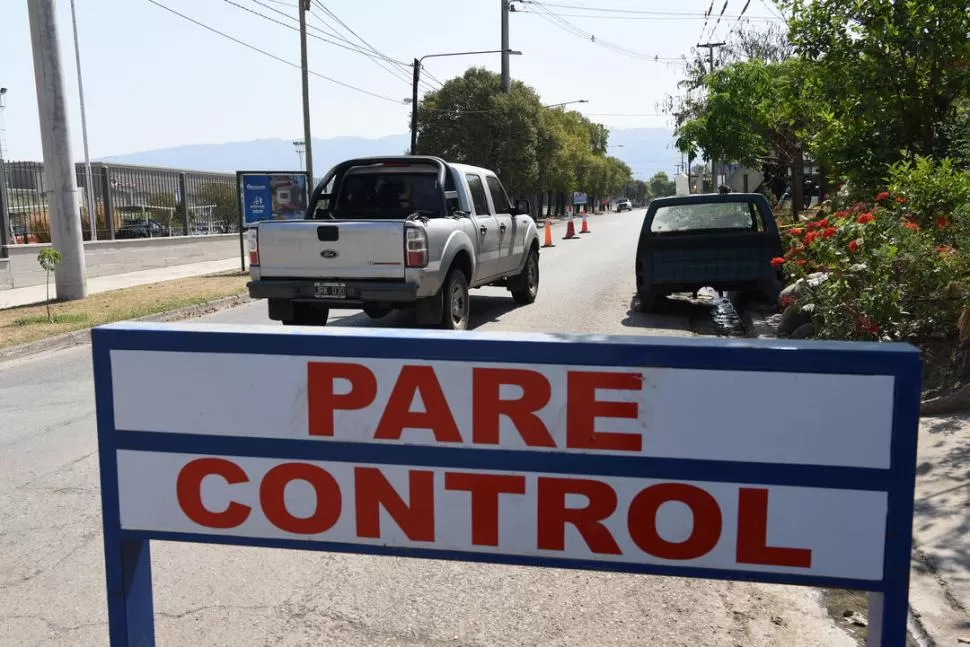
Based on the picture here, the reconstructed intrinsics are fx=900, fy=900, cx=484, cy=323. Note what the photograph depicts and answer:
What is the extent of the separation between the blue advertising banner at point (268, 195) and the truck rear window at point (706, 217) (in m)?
10.4

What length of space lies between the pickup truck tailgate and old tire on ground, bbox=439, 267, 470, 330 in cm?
86

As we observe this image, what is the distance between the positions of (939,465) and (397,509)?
4160mm

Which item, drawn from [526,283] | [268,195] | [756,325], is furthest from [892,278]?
[268,195]

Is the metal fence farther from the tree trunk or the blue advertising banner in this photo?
the tree trunk

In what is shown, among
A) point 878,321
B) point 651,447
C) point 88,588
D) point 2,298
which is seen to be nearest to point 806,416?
point 651,447

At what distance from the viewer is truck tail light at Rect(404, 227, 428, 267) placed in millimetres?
9523

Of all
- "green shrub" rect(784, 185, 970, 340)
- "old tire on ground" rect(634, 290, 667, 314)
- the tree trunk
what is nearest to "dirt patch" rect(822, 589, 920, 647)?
"green shrub" rect(784, 185, 970, 340)

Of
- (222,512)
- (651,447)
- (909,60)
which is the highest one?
(909,60)

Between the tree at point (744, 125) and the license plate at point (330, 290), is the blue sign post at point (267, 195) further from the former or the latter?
the license plate at point (330, 290)

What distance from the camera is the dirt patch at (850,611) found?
376 cm

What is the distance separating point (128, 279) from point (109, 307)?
252 inches

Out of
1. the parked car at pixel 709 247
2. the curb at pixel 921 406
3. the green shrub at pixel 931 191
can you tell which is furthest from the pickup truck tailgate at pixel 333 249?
the green shrub at pixel 931 191

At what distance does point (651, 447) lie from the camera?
7.24 feet

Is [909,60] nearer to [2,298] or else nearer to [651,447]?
[651,447]
